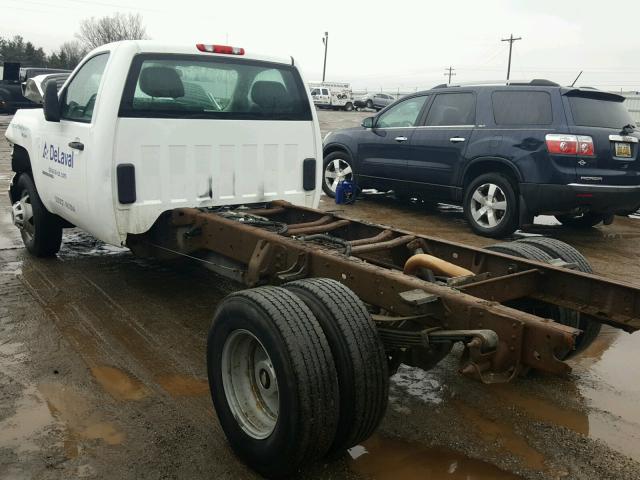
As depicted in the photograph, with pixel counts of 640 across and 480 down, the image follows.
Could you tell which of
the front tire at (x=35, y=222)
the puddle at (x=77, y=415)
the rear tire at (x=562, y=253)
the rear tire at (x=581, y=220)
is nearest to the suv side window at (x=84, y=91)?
the front tire at (x=35, y=222)

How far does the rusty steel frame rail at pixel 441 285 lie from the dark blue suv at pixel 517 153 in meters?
3.84

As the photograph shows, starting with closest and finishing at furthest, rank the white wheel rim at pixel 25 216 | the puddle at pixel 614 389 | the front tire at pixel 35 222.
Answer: the puddle at pixel 614 389
the front tire at pixel 35 222
the white wheel rim at pixel 25 216

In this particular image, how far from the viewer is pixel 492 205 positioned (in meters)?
8.38

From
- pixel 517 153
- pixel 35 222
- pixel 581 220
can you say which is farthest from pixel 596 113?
pixel 35 222

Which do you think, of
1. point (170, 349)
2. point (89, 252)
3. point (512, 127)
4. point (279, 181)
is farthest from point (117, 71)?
point (512, 127)

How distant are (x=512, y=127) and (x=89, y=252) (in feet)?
17.8

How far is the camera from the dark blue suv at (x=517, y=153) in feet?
25.4

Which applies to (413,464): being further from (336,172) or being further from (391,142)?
(336,172)

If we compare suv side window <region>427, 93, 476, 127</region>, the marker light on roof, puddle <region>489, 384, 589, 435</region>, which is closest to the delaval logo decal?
→ the marker light on roof

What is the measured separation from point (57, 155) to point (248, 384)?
10.8 feet

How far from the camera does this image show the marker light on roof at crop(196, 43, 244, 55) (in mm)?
5176

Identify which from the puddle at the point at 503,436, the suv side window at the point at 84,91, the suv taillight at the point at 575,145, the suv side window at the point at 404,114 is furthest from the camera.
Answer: the suv side window at the point at 404,114

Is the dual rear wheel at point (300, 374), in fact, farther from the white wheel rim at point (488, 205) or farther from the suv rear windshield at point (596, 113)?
the suv rear windshield at point (596, 113)

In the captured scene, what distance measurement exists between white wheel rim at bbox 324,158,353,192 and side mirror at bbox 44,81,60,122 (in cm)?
600
